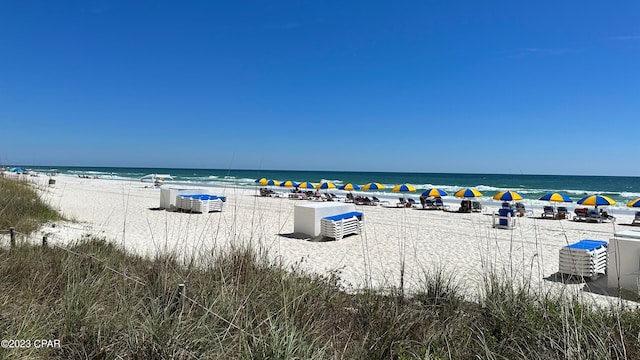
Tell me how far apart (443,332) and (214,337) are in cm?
162

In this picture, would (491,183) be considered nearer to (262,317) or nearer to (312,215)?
(312,215)

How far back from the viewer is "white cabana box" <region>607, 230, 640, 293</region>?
561 centimetres

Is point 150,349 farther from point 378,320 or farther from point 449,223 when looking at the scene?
point 449,223

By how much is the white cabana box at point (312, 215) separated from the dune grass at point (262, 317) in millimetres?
6238

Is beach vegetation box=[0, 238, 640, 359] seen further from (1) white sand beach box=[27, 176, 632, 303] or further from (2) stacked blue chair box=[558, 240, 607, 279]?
(2) stacked blue chair box=[558, 240, 607, 279]

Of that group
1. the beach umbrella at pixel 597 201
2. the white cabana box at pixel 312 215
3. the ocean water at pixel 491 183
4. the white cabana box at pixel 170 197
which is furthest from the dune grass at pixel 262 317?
the ocean water at pixel 491 183

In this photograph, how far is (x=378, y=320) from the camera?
2.92m

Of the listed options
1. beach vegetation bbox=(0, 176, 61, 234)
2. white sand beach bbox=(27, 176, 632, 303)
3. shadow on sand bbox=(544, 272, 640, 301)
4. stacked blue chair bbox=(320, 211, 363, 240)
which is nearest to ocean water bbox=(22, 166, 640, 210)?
white sand beach bbox=(27, 176, 632, 303)

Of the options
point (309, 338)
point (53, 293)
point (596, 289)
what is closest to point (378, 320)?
point (309, 338)

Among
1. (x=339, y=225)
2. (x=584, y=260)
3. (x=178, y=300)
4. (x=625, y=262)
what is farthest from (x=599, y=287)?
(x=178, y=300)

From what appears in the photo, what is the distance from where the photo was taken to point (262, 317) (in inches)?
109

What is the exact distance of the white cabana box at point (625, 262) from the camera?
18.4 feet

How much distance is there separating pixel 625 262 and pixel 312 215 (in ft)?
21.4

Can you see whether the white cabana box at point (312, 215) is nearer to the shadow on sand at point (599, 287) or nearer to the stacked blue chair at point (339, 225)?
the stacked blue chair at point (339, 225)
